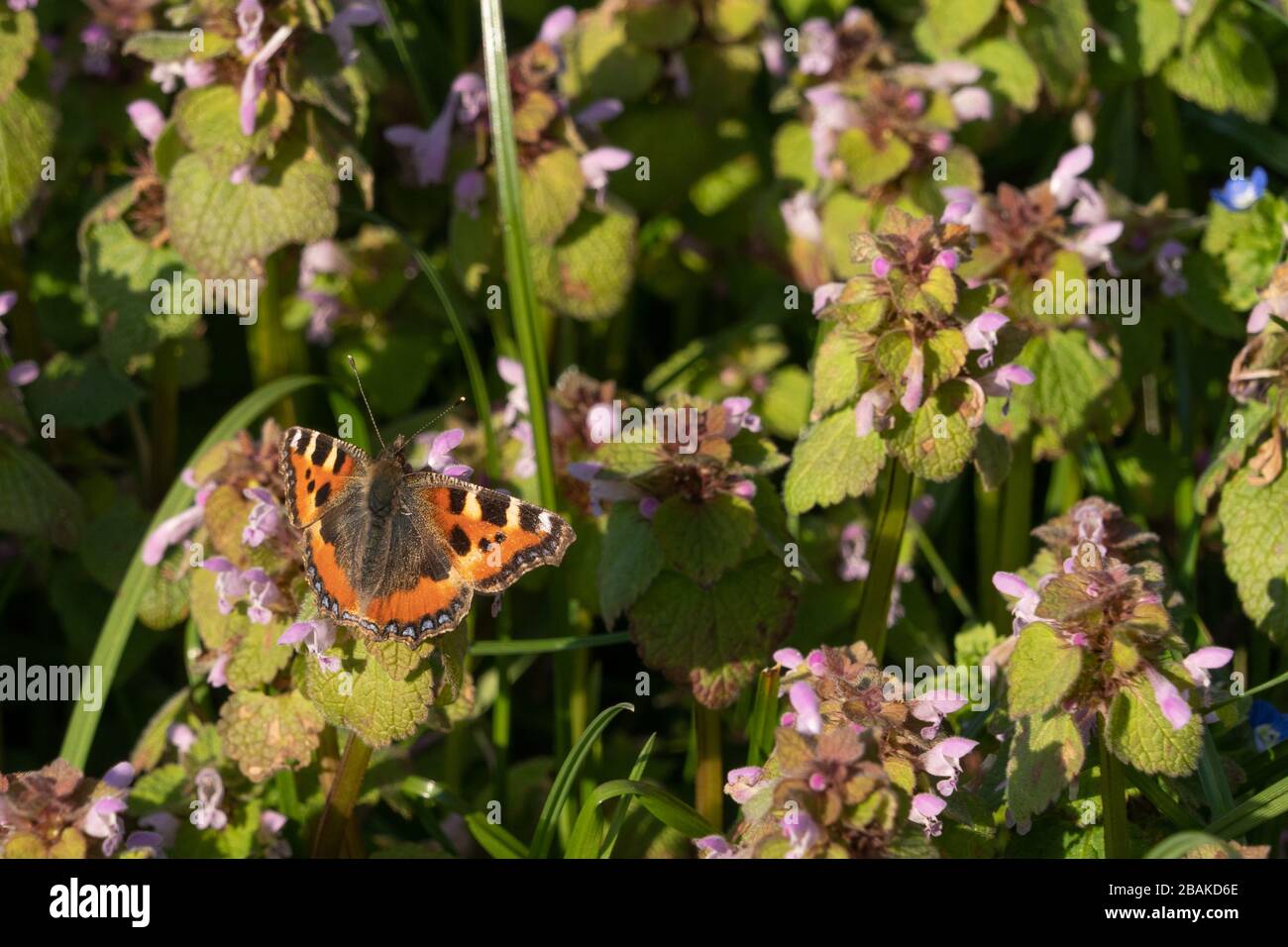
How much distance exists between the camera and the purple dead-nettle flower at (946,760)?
201 cm

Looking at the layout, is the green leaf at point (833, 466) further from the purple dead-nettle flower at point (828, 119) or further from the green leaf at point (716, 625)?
the purple dead-nettle flower at point (828, 119)

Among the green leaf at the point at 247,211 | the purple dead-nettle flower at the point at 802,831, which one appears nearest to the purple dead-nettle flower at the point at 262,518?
the green leaf at the point at 247,211

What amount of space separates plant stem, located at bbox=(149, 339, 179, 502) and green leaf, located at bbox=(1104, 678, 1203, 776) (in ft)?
7.22

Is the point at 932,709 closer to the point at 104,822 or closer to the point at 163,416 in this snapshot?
the point at 104,822

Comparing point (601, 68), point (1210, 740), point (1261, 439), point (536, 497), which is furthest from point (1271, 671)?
point (601, 68)

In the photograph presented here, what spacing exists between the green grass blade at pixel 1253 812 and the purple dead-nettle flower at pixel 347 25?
6.96ft

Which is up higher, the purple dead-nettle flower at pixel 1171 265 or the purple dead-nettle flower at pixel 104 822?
the purple dead-nettle flower at pixel 1171 265

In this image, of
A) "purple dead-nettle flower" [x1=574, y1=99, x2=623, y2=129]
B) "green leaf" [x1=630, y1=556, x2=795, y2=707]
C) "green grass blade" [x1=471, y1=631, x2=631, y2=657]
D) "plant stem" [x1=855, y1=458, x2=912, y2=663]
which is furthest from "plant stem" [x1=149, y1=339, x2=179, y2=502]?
"plant stem" [x1=855, y1=458, x2=912, y2=663]

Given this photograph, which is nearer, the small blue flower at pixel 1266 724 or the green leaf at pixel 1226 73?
the small blue flower at pixel 1266 724

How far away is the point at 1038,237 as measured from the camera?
114 inches

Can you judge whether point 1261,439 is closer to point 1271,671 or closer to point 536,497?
point 1271,671

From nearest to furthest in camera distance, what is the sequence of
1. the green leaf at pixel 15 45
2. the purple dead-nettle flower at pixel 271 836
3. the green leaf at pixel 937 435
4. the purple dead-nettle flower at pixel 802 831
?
the purple dead-nettle flower at pixel 802 831
the green leaf at pixel 937 435
the purple dead-nettle flower at pixel 271 836
the green leaf at pixel 15 45

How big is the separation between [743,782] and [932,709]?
0.28m

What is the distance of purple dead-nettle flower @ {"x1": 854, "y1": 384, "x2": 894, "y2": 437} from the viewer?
240 cm
